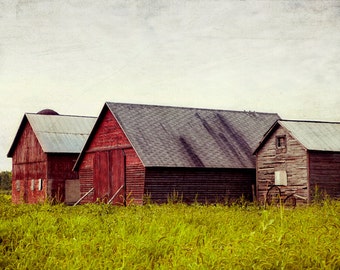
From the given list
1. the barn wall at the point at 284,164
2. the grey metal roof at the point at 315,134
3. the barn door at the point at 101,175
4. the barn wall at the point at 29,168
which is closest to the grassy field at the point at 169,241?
the barn wall at the point at 284,164

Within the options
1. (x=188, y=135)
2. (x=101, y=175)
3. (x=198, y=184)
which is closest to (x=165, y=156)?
(x=198, y=184)

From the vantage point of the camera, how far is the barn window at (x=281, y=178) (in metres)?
30.6

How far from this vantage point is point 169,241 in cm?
1073

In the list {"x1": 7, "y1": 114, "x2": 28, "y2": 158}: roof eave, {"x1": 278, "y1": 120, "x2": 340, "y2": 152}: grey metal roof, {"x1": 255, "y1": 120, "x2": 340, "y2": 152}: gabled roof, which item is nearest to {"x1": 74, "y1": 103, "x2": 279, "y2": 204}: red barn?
{"x1": 255, "y1": 120, "x2": 340, "y2": 152}: gabled roof

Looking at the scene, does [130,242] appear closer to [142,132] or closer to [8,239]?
[8,239]

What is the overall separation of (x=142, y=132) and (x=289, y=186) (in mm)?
8617

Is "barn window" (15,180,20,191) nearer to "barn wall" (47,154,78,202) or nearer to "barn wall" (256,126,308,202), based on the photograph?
"barn wall" (47,154,78,202)

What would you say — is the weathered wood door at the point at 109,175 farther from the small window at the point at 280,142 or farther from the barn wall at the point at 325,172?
the barn wall at the point at 325,172

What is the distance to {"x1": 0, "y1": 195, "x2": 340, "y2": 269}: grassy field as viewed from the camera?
28.4 feet

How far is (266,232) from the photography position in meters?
11.1

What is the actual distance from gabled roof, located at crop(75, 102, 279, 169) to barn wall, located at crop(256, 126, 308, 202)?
99 cm

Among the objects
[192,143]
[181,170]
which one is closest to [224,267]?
[181,170]

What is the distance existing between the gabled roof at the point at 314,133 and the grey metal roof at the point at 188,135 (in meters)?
2.12

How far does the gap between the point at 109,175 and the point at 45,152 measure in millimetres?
7539
